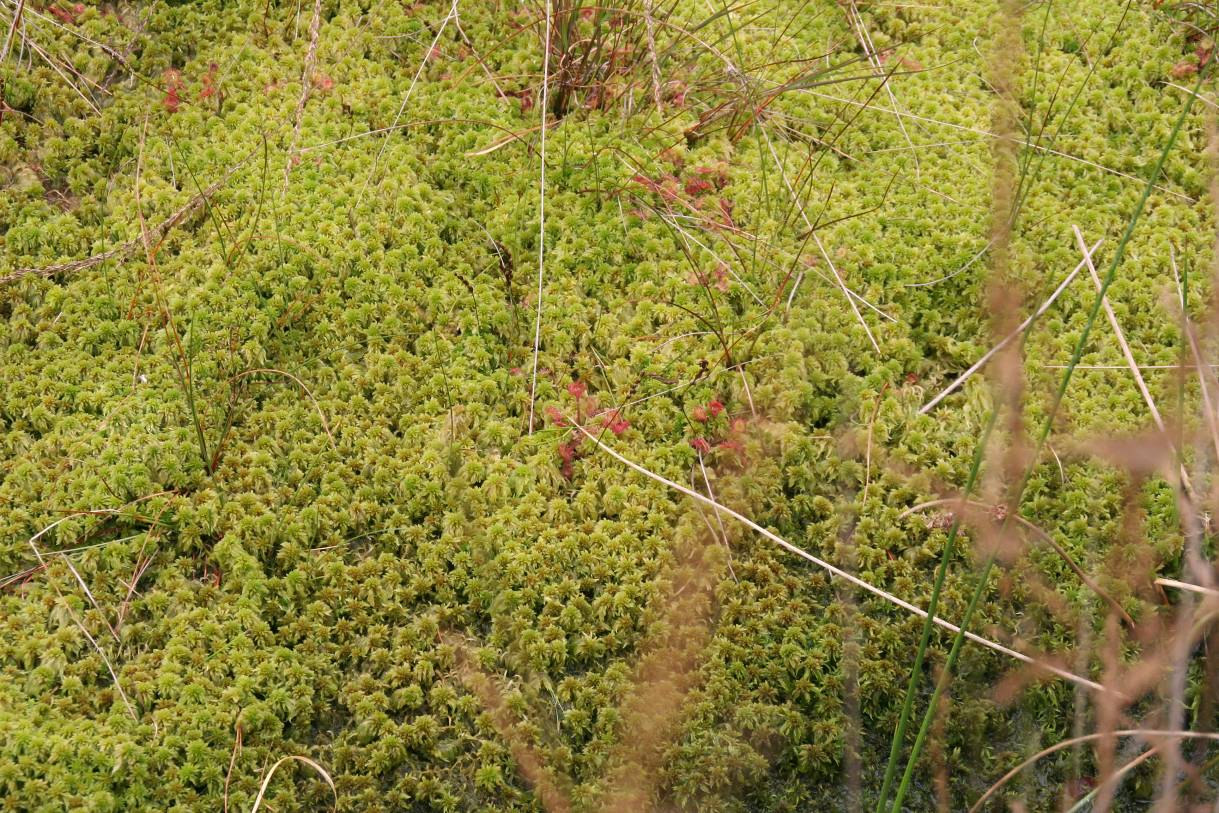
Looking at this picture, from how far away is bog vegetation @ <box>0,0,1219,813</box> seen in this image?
93.2 inches

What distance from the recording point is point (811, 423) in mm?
3035

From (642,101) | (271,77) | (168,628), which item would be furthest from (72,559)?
(642,101)

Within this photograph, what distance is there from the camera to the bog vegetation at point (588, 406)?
2.37m

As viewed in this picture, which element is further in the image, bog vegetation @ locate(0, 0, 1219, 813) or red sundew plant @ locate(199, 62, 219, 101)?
red sundew plant @ locate(199, 62, 219, 101)

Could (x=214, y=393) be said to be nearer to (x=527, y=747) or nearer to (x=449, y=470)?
(x=449, y=470)

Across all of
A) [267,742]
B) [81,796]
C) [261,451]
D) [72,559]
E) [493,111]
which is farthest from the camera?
[493,111]

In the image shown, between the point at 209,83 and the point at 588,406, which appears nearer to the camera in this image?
the point at 588,406

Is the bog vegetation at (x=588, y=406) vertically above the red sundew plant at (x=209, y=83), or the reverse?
the red sundew plant at (x=209, y=83)

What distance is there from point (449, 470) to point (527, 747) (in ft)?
2.87

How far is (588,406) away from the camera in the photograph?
9.84ft

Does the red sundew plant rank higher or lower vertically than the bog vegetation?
higher

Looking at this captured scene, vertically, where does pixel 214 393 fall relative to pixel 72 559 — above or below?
above

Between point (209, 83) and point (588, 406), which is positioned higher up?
point (209, 83)

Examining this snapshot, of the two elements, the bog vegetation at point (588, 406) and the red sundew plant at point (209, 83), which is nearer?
the bog vegetation at point (588, 406)
